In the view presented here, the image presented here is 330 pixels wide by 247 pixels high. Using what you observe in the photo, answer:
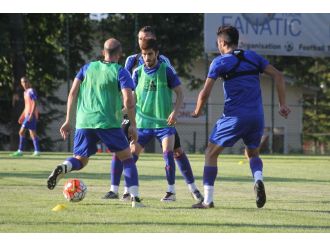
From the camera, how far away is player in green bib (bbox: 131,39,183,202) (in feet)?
34.3

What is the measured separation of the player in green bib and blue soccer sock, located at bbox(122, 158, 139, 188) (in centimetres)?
103

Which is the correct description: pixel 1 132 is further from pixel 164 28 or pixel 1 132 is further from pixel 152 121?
pixel 152 121

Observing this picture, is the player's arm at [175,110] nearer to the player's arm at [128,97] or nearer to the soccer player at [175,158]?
the soccer player at [175,158]

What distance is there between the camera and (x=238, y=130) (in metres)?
9.28

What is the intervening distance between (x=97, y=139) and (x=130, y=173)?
0.59m

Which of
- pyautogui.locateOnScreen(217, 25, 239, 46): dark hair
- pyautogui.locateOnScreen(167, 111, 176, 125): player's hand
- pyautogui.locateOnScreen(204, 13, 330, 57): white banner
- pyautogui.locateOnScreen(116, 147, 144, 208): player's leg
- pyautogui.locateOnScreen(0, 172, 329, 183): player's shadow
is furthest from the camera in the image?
pyautogui.locateOnScreen(204, 13, 330, 57): white banner

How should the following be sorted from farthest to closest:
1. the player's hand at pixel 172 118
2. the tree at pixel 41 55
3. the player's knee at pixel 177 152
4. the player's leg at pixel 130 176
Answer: the tree at pixel 41 55 → the player's knee at pixel 177 152 → the player's hand at pixel 172 118 → the player's leg at pixel 130 176

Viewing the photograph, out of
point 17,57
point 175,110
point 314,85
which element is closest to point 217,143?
point 175,110

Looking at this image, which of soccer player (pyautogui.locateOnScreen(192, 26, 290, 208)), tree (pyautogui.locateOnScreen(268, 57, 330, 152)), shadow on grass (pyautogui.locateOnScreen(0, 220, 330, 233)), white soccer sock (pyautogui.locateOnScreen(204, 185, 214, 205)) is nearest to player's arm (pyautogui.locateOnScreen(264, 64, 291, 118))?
soccer player (pyautogui.locateOnScreen(192, 26, 290, 208))

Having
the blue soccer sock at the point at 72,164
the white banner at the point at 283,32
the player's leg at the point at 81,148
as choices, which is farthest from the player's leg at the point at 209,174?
the white banner at the point at 283,32

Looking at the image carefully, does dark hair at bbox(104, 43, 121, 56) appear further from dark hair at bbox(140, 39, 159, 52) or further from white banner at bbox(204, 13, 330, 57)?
white banner at bbox(204, 13, 330, 57)

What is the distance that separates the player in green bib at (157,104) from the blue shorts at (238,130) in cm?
111

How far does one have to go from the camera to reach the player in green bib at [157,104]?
1046 cm

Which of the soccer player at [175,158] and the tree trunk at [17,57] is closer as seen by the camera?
the soccer player at [175,158]
